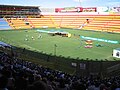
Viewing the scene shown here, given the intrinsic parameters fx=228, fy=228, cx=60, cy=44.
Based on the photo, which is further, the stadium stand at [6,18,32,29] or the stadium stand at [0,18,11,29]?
the stadium stand at [6,18,32,29]

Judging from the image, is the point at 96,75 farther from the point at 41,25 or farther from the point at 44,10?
the point at 44,10

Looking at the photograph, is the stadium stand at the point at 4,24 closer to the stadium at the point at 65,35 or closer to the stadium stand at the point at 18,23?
the stadium at the point at 65,35

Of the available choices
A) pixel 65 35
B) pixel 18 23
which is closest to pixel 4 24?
pixel 18 23

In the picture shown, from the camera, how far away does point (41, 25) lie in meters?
79.2

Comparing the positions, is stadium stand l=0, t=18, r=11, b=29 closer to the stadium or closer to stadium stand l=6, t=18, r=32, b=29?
the stadium

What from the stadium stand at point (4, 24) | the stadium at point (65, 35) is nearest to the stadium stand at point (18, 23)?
the stadium at point (65, 35)

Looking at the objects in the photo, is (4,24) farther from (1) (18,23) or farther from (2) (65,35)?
(2) (65,35)

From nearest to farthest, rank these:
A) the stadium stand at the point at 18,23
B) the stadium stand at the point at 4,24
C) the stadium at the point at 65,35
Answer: the stadium at the point at 65,35 < the stadium stand at the point at 4,24 < the stadium stand at the point at 18,23

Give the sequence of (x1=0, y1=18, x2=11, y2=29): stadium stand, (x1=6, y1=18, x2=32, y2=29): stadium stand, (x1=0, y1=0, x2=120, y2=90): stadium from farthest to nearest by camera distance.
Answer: (x1=6, y1=18, x2=32, y2=29): stadium stand, (x1=0, y1=18, x2=11, y2=29): stadium stand, (x1=0, y1=0, x2=120, y2=90): stadium

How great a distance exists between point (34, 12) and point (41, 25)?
16.4 m

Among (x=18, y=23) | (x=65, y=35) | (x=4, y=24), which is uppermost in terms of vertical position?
(x=4, y=24)

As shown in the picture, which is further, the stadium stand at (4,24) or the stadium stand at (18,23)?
the stadium stand at (18,23)

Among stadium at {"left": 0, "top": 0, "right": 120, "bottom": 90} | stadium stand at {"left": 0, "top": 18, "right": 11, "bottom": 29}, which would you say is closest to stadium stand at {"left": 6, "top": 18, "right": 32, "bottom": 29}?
stadium at {"left": 0, "top": 0, "right": 120, "bottom": 90}

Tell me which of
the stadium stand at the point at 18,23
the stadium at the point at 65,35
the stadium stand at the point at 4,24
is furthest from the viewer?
the stadium stand at the point at 18,23
